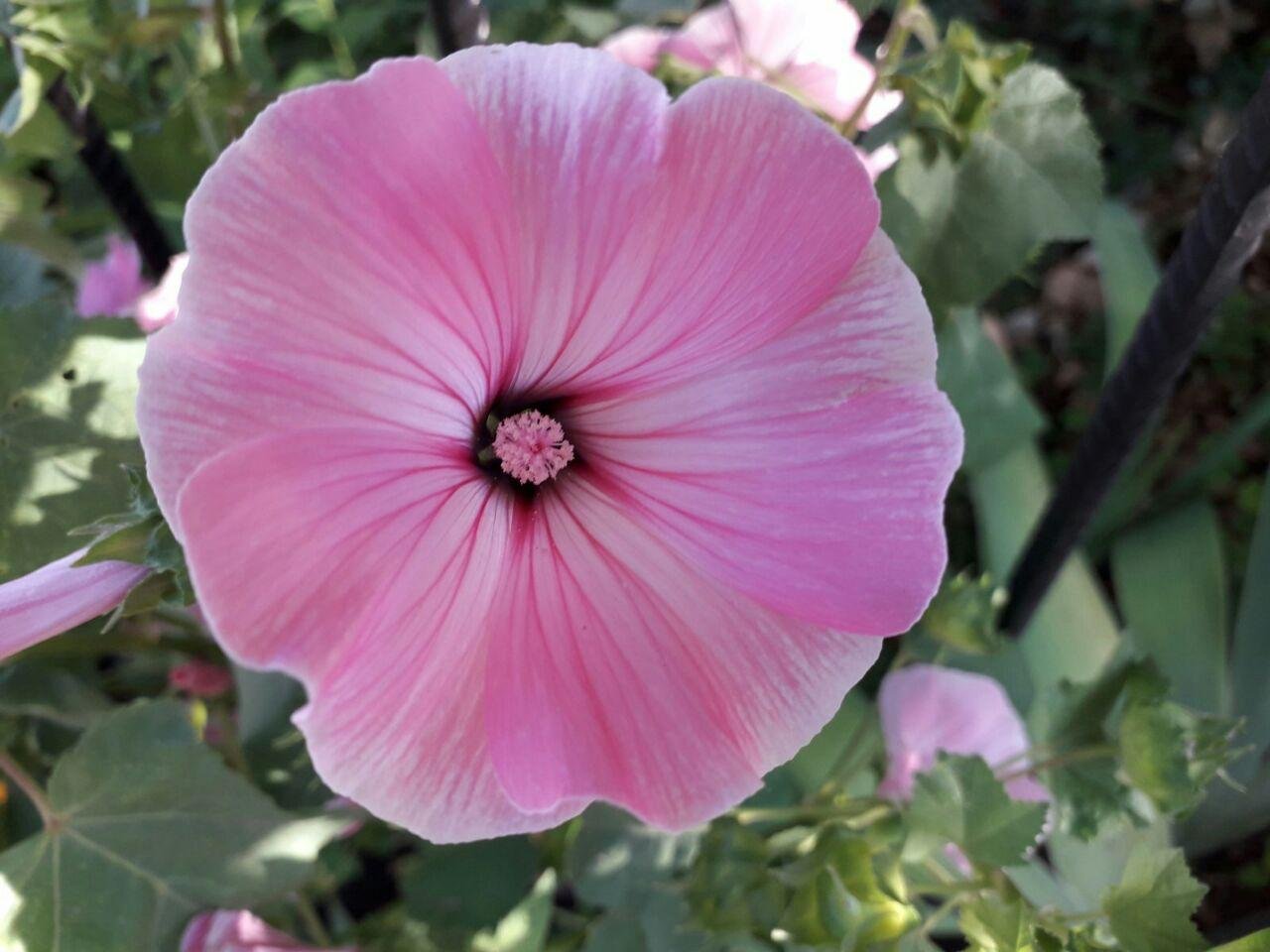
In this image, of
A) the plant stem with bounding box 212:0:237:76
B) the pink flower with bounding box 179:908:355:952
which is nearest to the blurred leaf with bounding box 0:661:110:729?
the pink flower with bounding box 179:908:355:952

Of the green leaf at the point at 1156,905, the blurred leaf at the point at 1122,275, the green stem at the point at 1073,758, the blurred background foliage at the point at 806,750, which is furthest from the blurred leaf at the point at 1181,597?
the green leaf at the point at 1156,905

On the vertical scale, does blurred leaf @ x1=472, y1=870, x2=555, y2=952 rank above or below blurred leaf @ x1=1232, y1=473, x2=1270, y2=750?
above

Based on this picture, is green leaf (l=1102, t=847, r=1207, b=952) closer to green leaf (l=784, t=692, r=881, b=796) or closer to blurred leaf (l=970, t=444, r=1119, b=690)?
green leaf (l=784, t=692, r=881, b=796)

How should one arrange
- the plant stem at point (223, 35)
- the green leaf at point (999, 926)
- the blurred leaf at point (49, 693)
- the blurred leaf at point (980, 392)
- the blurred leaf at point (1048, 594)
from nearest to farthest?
the green leaf at point (999, 926) < the plant stem at point (223, 35) < the blurred leaf at point (49, 693) < the blurred leaf at point (980, 392) < the blurred leaf at point (1048, 594)

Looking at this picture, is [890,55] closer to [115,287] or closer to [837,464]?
[837,464]

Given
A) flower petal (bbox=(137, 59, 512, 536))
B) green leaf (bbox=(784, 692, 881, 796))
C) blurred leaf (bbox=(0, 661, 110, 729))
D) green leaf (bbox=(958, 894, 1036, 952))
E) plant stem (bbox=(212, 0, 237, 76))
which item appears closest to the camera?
flower petal (bbox=(137, 59, 512, 536))

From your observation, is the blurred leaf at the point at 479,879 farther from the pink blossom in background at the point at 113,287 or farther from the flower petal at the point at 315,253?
the flower petal at the point at 315,253

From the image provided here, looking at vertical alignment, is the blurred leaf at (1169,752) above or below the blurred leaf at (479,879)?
above
